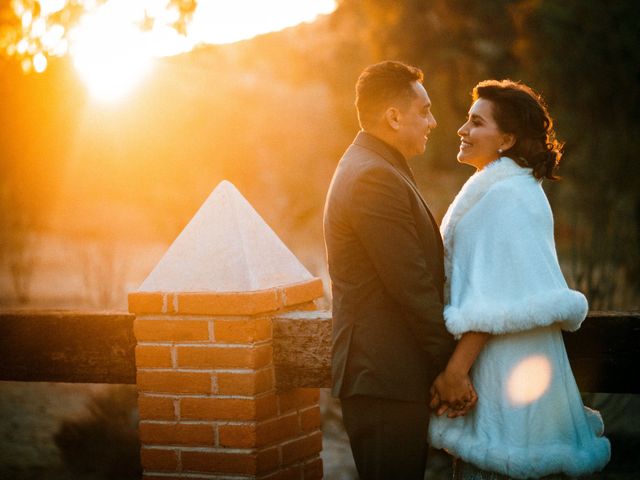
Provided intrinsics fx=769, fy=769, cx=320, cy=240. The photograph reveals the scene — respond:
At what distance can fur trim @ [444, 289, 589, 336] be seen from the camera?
261 centimetres

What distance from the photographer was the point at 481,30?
1317 cm

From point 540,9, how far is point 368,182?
374 inches

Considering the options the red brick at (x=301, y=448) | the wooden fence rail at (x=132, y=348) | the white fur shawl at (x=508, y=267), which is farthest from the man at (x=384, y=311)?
the red brick at (x=301, y=448)

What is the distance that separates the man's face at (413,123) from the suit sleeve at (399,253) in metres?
0.28

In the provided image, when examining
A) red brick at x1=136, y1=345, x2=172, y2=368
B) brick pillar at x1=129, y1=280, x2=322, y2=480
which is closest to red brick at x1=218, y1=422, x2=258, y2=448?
brick pillar at x1=129, y1=280, x2=322, y2=480

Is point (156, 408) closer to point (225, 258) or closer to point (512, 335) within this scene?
point (225, 258)

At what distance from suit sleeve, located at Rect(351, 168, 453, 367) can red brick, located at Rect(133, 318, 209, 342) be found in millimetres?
755

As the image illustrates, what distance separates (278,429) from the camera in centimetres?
310

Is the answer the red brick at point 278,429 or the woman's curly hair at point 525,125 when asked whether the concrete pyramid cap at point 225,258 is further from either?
the woman's curly hair at point 525,125

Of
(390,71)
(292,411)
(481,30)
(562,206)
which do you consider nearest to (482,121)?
(390,71)

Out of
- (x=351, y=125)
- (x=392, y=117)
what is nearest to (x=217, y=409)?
(x=392, y=117)

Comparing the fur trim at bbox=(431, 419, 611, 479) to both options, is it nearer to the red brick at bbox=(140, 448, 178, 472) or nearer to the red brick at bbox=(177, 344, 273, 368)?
the red brick at bbox=(177, 344, 273, 368)

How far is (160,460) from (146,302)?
64cm

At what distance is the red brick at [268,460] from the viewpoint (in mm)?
2984
